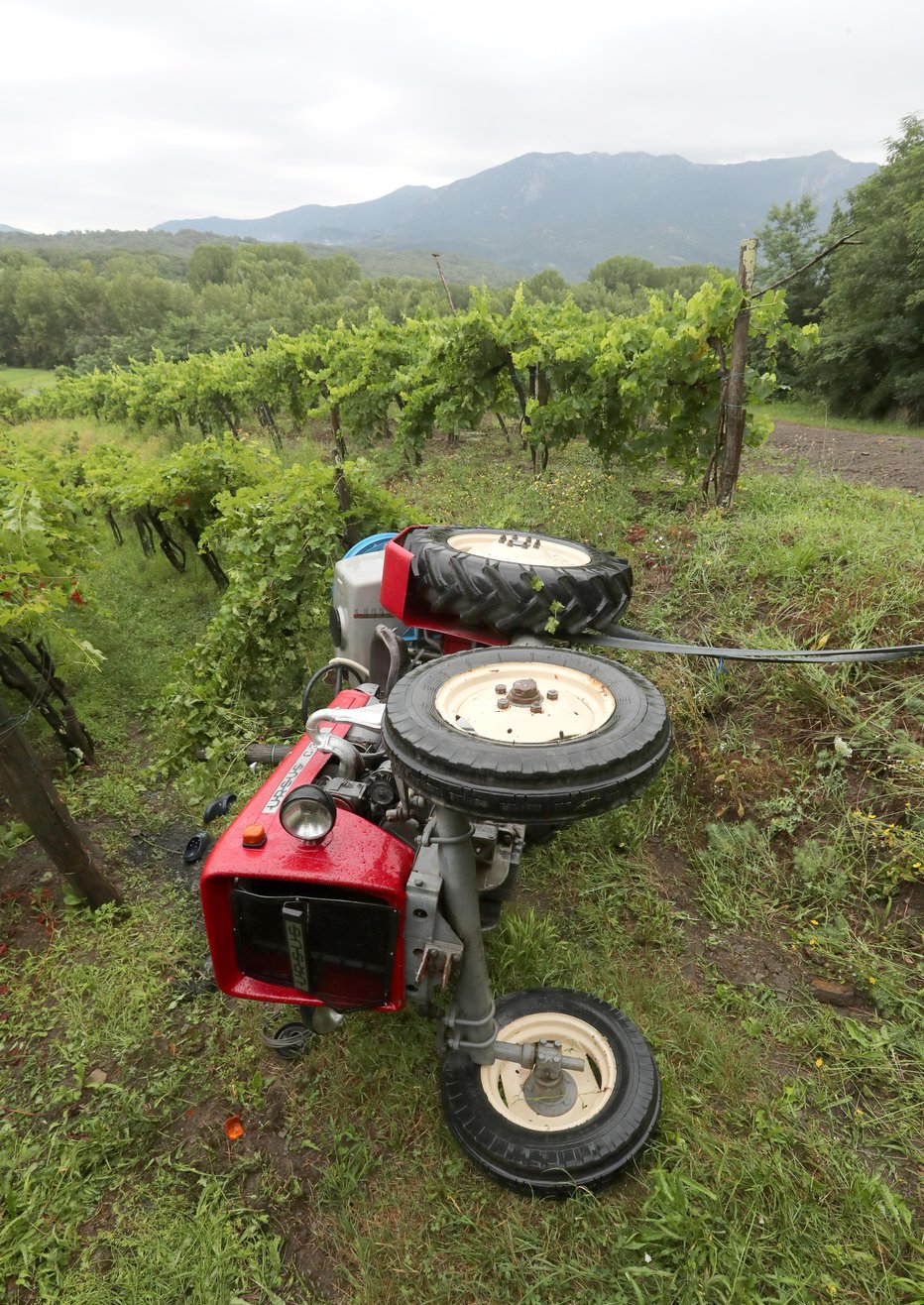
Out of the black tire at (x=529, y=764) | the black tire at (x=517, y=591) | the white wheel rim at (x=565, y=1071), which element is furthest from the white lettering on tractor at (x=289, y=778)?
the white wheel rim at (x=565, y=1071)

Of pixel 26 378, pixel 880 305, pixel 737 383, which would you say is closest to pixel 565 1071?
pixel 737 383

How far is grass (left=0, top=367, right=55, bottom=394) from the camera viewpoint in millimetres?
38906

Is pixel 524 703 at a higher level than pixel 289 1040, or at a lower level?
higher

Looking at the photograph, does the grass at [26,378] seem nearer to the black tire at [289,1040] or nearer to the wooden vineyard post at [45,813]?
the wooden vineyard post at [45,813]

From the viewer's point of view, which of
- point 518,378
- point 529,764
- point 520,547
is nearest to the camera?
point 529,764

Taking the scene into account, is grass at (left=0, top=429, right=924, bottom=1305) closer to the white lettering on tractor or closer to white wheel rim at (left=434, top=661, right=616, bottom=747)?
the white lettering on tractor

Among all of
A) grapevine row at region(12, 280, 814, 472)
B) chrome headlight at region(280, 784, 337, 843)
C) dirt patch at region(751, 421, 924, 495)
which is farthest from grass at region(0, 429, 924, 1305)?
dirt patch at region(751, 421, 924, 495)

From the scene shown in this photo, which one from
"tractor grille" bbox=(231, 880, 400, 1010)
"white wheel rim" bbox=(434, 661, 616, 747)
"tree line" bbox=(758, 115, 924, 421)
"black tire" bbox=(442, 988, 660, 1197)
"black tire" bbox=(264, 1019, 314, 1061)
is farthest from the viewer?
"tree line" bbox=(758, 115, 924, 421)

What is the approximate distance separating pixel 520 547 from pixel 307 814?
73.9 inches

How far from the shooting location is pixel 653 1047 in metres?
2.35

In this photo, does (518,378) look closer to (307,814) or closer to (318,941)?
(307,814)

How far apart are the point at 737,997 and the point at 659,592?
2.69 meters

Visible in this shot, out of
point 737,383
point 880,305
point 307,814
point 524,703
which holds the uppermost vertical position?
point 880,305

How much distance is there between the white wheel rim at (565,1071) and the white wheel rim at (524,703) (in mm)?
1276
